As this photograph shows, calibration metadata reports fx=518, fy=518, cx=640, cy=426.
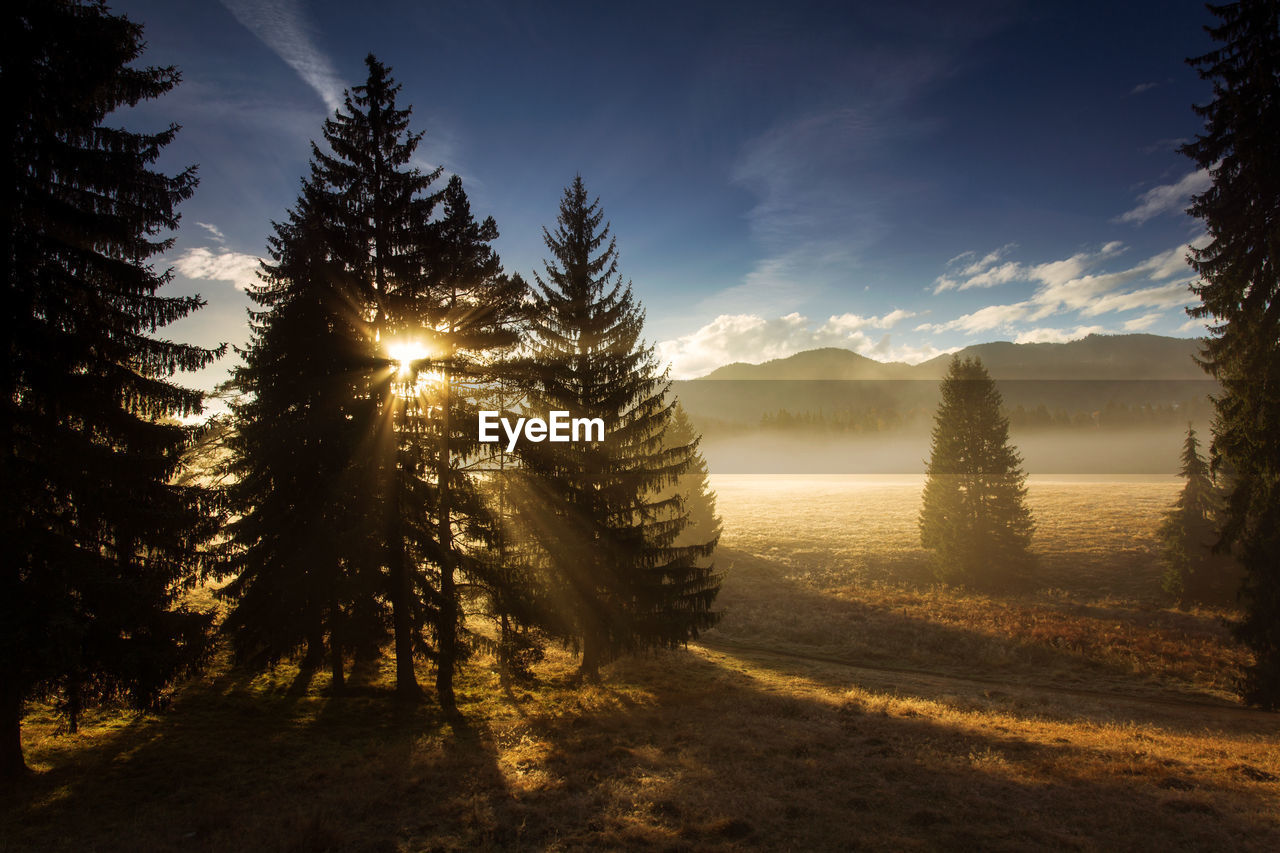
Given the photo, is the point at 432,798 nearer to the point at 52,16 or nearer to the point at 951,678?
the point at 52,16

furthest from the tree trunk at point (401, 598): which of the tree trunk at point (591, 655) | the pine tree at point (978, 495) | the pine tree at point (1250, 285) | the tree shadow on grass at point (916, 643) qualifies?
the pine tree at point (978, 495)

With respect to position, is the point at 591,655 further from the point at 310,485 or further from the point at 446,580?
the point at 310,485

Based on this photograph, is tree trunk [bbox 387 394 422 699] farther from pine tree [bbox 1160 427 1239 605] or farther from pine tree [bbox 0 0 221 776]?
pine tree [bbox 1160 427 1239 605]

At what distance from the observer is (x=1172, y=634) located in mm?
23828

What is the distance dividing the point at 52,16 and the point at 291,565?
1117 cm

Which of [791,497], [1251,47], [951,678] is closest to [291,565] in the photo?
[951,678]

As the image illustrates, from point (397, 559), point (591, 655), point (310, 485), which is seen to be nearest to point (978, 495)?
point (591, 655)

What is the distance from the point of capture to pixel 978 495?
3309 centimetres

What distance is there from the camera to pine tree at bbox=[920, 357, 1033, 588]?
32438 mm

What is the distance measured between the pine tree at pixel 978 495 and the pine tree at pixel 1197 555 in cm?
651

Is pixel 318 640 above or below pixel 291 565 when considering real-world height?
below

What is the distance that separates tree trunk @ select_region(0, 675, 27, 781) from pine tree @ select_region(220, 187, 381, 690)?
144 inches

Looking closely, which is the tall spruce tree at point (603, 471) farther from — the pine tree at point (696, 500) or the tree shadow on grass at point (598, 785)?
the pine tree at point (696, 500)

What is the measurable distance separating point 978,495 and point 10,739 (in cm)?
4067
